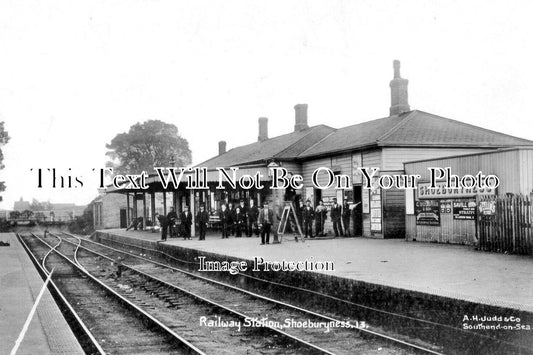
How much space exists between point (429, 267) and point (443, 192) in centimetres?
548

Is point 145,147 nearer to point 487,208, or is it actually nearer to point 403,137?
point 403,137

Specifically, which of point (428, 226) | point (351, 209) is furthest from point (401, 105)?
point (428, 226)

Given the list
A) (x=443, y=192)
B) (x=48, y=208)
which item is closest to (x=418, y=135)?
(x=443, y=192)

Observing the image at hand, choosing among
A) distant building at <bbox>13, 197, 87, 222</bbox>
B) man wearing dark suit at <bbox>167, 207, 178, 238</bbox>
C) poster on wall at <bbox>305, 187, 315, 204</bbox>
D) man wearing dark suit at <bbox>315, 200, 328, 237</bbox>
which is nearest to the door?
distant building at <bbox>13, 197, 87, 222</bbox>

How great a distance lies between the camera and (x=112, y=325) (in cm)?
891

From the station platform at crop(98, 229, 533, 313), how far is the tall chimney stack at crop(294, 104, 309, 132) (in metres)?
15.4

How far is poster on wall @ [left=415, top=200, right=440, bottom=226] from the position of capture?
52.6ft

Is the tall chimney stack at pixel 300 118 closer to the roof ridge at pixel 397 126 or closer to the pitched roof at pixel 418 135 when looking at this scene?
the pitched roof at pixel 418 135

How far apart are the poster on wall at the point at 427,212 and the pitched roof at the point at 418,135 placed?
3.15 metres

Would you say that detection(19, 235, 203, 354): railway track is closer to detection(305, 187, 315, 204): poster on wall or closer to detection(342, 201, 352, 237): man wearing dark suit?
detection(342, 201, 352, 237): man wearing dark suit

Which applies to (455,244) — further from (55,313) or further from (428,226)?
(55,313)

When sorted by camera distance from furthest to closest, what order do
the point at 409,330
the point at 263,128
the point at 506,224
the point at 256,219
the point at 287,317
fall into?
the point at 263,128 < the point at 256,219 < the point at 506,224 < the point at 287,317 < the point at 409,330

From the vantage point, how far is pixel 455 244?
15398mm

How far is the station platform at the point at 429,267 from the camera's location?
784 cm
